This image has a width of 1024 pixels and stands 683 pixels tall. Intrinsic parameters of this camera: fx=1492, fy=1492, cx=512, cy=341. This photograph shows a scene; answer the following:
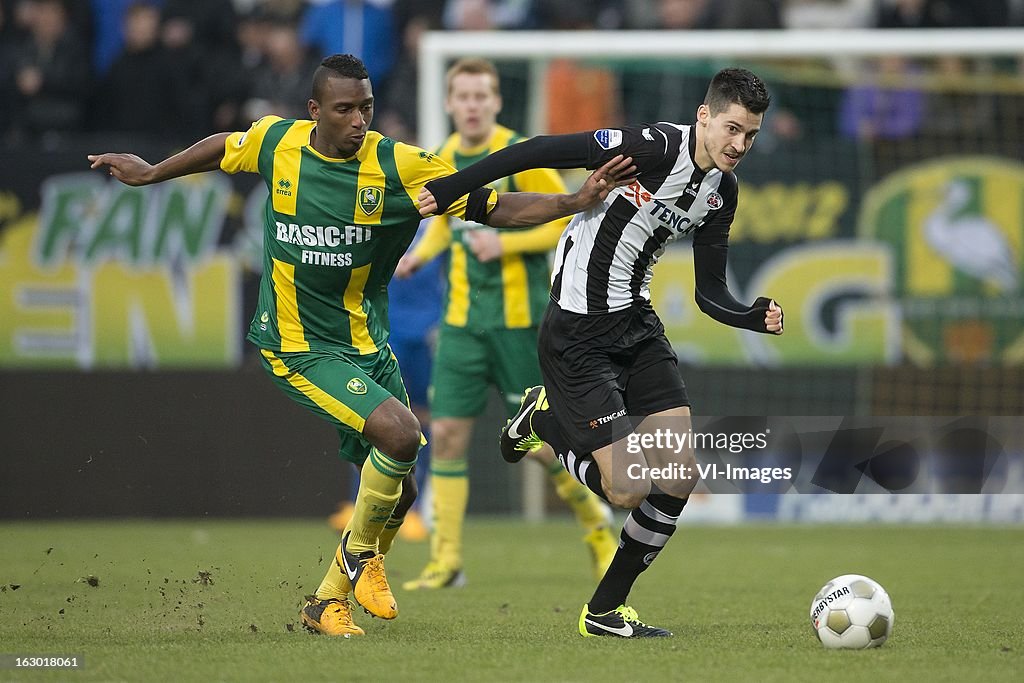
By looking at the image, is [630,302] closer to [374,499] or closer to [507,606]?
[374,499]

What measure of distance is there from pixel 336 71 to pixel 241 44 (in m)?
8.61

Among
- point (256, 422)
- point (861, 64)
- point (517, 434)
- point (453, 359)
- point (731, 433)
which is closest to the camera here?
point (517, 434)

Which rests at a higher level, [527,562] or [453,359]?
[453,359]

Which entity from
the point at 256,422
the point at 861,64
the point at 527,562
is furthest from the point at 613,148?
the point at 861,64

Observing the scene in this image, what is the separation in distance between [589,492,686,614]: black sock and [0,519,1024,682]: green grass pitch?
0.24m

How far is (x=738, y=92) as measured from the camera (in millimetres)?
6004

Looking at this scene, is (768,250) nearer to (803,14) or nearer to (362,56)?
(803,14)

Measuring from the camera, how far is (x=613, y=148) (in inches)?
240

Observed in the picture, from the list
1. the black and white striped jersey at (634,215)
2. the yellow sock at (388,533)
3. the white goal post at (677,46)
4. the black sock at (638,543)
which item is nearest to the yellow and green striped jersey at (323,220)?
the black and white striped jersey at (634,215)

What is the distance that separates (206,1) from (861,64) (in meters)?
6.16

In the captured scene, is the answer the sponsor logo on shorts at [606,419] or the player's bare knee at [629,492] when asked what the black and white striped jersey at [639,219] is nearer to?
the sponsor logo on shorts at [606,419]

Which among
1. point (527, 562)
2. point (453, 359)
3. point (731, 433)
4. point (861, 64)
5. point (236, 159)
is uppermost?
point (861, 64)

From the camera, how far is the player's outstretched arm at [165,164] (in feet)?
20.7

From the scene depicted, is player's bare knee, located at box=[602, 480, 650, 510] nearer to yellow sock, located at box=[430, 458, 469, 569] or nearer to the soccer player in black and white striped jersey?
the soccer player in black and white striped jersey
